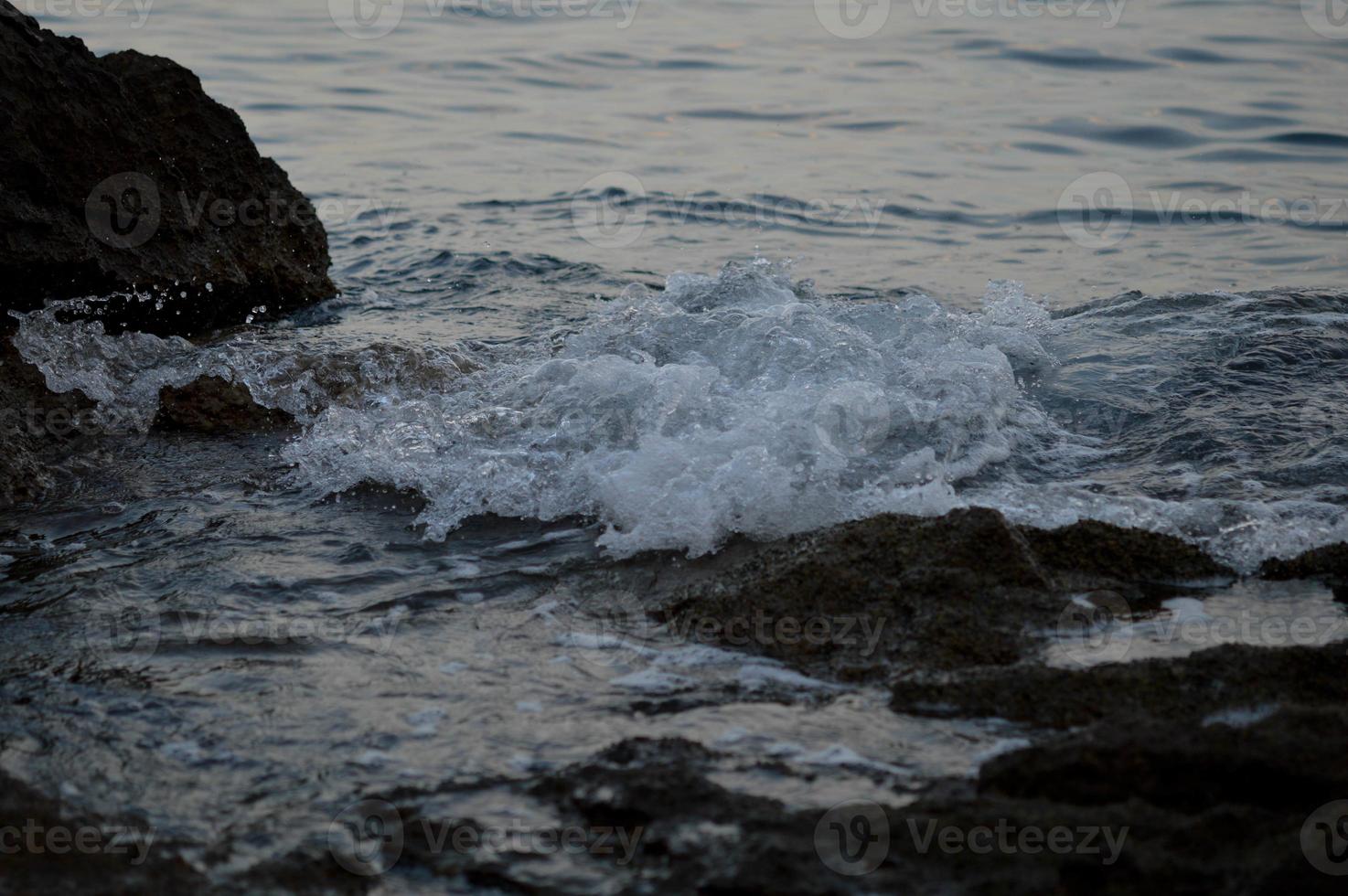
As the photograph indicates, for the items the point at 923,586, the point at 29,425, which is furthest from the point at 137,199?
the point at 923,586

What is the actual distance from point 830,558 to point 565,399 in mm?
1658

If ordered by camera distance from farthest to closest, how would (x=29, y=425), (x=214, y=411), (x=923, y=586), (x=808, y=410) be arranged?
(x=214, y=411) → (x=29, y=425) → (x=808, y=410) → (x=923, y=586)

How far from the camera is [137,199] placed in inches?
205

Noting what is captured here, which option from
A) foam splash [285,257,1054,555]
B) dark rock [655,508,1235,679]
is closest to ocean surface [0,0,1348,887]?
foam splash [285,257,1054,555]

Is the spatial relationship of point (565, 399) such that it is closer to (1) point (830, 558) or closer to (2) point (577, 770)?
(1) point (830, 558)

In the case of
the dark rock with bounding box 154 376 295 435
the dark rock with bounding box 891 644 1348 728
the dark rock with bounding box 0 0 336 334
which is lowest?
the dark rock with bounding box 891 644 1348 728

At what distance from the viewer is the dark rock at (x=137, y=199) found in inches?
190

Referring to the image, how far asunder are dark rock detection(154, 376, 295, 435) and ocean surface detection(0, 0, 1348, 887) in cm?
7

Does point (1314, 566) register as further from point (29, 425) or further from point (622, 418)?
point (29, 425)

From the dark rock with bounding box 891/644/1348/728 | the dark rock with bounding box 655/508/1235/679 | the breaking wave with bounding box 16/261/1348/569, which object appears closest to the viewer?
the dark rock with bounding box 891/644/1348/728

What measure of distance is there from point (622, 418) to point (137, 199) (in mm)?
2375

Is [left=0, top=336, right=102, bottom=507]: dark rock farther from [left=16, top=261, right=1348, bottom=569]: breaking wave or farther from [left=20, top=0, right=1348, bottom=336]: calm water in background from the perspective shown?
[left=20, top=0, right=1348, bottom=336]: calm water in background

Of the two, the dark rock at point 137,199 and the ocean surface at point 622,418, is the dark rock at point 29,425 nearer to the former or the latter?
the ocean surface at point 622,418

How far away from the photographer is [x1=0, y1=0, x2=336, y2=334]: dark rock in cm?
482
